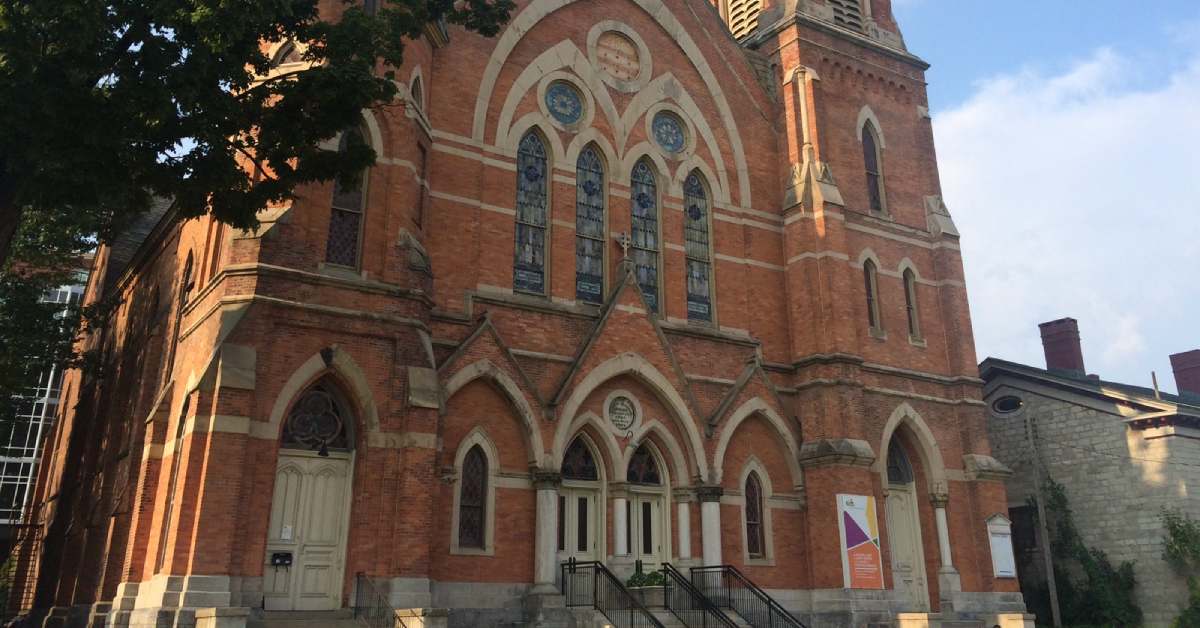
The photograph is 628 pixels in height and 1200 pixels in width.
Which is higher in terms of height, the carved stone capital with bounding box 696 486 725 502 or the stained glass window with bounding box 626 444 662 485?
the stained glass window with bounding box 626 444 662 485

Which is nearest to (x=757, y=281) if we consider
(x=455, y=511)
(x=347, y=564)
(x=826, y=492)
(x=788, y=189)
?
(x=788, y=189)

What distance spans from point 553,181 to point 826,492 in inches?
328

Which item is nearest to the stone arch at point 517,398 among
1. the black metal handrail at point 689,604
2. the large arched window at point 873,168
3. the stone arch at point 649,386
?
the stone arch at point 649,386

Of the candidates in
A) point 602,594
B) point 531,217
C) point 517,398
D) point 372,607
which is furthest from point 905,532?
point 372,607

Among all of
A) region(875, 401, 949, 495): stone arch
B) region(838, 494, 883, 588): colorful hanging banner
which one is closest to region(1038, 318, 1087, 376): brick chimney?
region(875, 401, 949, 495): stone arch

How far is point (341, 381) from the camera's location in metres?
14.6

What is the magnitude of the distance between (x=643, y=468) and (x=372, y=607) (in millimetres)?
6762

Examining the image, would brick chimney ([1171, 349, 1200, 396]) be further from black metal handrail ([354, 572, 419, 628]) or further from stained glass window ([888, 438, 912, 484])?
black metal handrail ([354, 572, 419, 628])

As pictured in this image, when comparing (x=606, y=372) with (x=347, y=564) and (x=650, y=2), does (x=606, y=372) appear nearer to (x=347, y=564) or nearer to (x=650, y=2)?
(x=347, y=564)

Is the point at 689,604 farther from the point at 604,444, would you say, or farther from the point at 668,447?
the point at 604,444

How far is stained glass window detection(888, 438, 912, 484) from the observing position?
21703 mm

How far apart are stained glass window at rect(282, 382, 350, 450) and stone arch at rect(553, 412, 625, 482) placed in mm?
4584

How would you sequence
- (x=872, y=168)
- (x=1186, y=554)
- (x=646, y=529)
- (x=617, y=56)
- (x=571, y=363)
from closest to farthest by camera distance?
1. (x=571, y=363)
2. (x=646, y=529)
3. (x=617, y=56)
4. (x=1186, y=554)
5. (x=872, y=168)

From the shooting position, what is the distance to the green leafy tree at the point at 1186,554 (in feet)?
72.2
